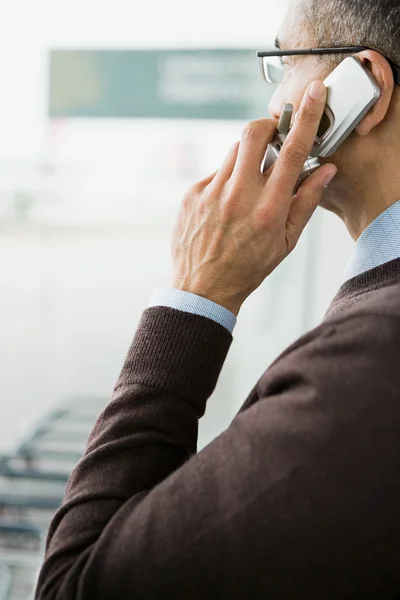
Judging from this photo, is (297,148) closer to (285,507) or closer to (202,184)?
(202,184)

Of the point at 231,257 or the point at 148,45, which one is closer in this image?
the point at 231,257

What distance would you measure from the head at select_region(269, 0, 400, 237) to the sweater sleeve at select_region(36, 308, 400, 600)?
0.24 m

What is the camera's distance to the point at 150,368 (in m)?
0.71

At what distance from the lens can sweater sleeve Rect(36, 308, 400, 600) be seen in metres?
0.58

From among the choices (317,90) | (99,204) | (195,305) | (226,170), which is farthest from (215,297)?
(99,204)

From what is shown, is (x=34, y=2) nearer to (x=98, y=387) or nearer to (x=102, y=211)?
(x=102, y=211)

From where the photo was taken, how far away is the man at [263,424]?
22.7 inches

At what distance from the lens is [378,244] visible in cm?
77

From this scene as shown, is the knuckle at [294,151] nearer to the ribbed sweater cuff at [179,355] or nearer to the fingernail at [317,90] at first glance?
the fingernail at [317,90]

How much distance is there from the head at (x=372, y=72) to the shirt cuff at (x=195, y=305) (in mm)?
212

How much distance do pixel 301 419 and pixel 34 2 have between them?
1536 millimetres

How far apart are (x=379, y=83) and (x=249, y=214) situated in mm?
192

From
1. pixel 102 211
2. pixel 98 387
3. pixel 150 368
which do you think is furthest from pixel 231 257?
pixel 98 387

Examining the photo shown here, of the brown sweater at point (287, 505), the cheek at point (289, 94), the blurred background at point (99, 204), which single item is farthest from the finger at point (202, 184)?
the blurred background at point (99, 204)
